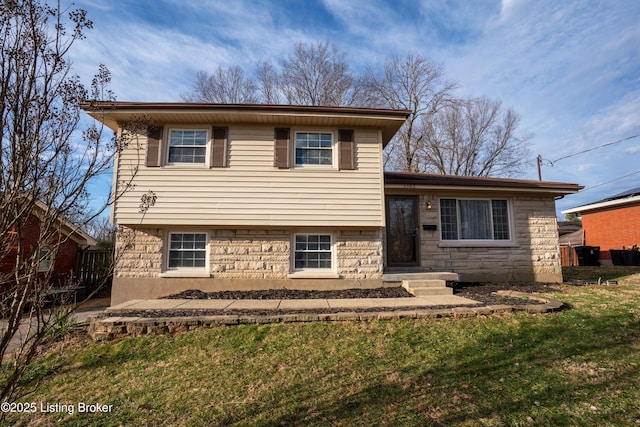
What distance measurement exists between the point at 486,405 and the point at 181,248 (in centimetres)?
752

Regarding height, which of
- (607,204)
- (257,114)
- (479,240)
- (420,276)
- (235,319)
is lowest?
(235,319)

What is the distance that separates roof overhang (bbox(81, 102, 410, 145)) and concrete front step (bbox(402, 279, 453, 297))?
394cm

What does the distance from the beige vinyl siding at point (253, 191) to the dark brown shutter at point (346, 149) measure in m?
0.15

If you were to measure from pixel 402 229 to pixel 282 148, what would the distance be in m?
4.24

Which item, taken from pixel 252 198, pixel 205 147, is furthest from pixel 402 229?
pixel 205 147

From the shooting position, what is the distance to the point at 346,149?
879 centimetres

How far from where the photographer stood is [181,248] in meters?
8.76

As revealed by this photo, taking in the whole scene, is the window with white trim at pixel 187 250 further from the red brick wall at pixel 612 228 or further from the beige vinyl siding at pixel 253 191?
the red brick wall at pixel 612 228

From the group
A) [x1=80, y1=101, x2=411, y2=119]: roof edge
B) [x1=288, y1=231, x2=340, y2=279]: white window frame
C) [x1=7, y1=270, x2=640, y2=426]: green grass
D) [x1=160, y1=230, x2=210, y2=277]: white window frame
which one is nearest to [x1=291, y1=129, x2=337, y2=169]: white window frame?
[x1=80, y1=101, x2=411, y2=119]: roof edge

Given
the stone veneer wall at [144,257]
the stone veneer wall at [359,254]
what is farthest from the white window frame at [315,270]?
the stone veneer wall at [144,257]

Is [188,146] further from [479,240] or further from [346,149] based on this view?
[479,240]

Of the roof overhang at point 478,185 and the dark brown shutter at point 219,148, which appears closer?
the dark brown shutter at point 219,148

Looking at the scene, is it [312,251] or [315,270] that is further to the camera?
[312,251]

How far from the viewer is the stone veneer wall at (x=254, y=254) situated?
8.57 meters
